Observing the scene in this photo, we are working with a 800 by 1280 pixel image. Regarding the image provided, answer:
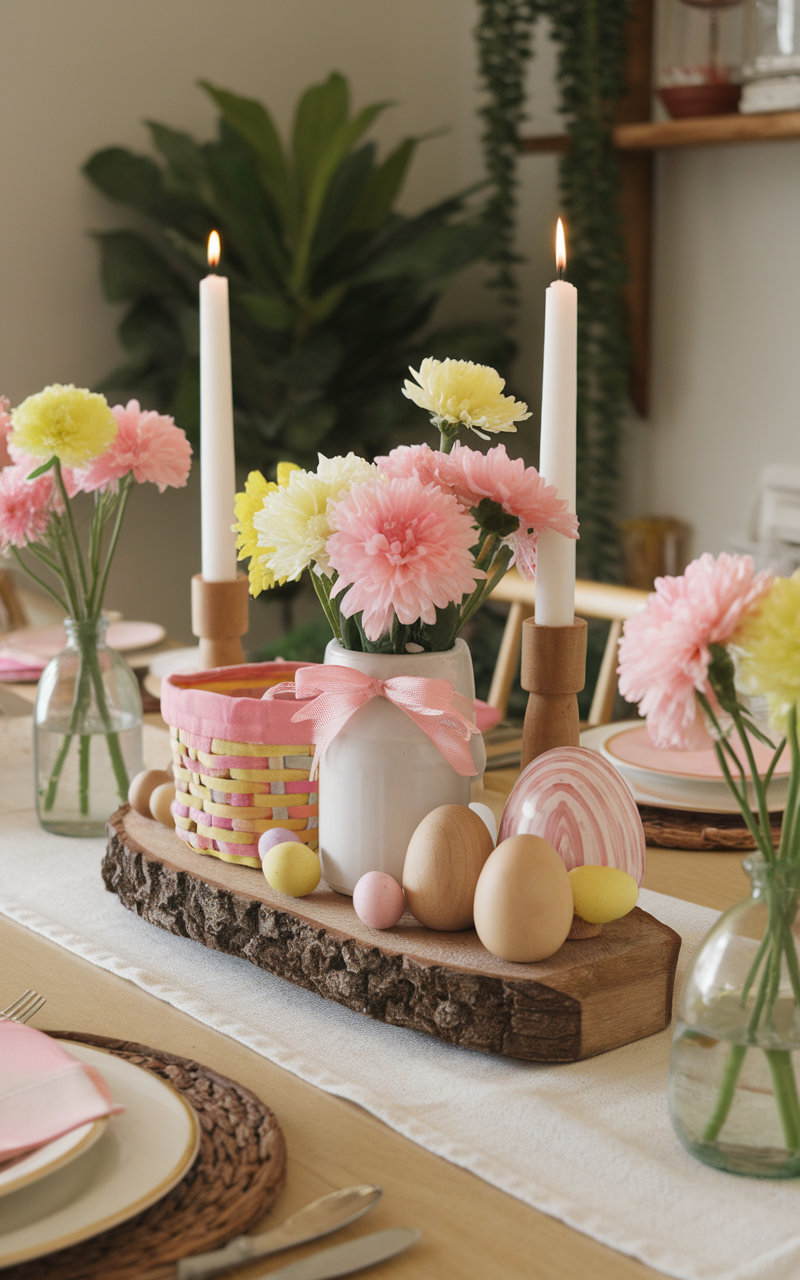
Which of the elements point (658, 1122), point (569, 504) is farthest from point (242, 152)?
point (658, 1122)

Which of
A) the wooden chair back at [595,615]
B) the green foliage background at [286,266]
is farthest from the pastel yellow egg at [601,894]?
the green foliage background at [286,266]

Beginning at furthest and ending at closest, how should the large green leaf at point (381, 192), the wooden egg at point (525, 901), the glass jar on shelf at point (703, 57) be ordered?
the large green leaf at point (381, 192) < the glass jar on shelf at point (703, 57) < the wooden egg at point (525, 901)

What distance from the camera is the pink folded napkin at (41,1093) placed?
540mm

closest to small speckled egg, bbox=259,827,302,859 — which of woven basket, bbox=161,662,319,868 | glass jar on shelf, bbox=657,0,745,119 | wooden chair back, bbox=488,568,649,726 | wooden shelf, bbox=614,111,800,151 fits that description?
woven basket, bbox=161,662,319,868

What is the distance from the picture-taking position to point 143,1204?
1.69 ft

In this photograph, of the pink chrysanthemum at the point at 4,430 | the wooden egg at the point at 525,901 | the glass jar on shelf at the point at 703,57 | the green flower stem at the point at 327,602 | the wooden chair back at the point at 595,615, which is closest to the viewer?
the wooden egg at the point at 525,901

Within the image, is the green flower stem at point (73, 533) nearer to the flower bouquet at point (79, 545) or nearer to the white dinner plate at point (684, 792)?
the flower bouquet at point (79, 545)

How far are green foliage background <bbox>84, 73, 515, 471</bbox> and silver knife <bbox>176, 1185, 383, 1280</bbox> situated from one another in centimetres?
267

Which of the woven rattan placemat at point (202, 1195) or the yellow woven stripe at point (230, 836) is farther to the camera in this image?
A: the yellow woven stripe at point (230, 836)

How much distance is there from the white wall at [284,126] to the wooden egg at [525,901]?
98.1 inches

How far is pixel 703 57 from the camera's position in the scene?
2.74m

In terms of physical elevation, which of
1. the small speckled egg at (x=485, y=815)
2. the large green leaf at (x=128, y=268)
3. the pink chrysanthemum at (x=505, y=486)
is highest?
the large green leaf at (x=128, y=268)

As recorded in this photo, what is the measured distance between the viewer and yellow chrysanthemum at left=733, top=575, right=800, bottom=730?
51 centimetres

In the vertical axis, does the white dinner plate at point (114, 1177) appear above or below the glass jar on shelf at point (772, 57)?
below
